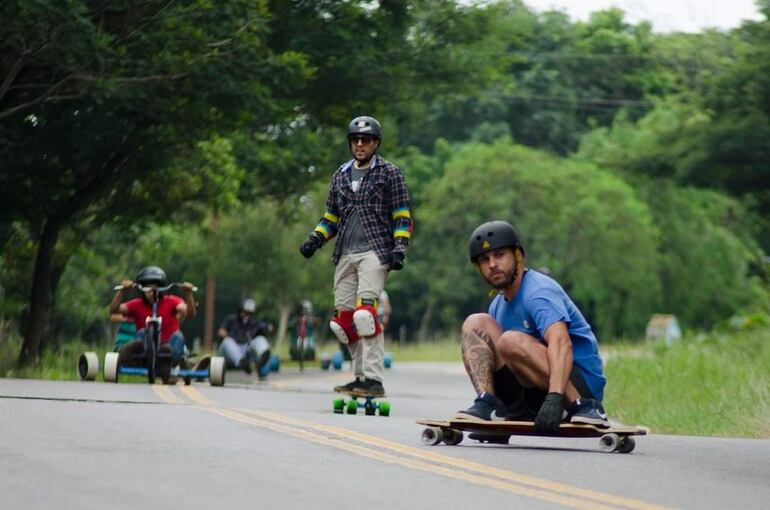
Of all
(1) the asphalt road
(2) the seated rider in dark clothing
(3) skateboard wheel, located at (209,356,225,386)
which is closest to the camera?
(1) the asphalt road

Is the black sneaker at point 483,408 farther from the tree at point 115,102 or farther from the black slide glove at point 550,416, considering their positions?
the tree at point 115,102

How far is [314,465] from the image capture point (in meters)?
8.91

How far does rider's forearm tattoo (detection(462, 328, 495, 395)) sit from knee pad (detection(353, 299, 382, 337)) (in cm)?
315

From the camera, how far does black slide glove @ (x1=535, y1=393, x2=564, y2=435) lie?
9.75 metres

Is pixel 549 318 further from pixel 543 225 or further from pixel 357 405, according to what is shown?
pixel 543 225

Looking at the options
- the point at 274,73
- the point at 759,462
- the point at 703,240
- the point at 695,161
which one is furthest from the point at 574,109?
the point at 759,462

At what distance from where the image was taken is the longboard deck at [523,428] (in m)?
9.91

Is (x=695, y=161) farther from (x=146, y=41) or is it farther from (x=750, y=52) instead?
(x=146, y=41)

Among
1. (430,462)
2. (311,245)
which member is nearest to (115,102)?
(311,245)

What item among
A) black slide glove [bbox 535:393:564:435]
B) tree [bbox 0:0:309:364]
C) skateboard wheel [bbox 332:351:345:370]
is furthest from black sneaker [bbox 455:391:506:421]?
skateboard wheel [bbox 332:351:345:370]

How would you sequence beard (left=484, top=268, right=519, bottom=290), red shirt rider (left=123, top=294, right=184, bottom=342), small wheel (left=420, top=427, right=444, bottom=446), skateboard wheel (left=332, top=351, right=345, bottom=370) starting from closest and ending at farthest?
beard (left=484, top=268, right=519, bottom=290) < small wheel (left=420, top=427, right=444, bottom=446) < red shirt rider (left=123, top=294, right=184, bottom=342) < skateboard wheel (left=332, top=351, right=345, bottom=370)

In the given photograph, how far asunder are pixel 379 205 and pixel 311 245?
59 centimetres

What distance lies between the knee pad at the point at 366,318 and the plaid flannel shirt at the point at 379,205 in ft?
1.12

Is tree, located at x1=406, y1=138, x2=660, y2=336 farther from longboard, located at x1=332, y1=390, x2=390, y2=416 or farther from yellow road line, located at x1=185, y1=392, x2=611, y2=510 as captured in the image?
yellow road line, located at x1=185, y1=392, x2=611, y2=510
